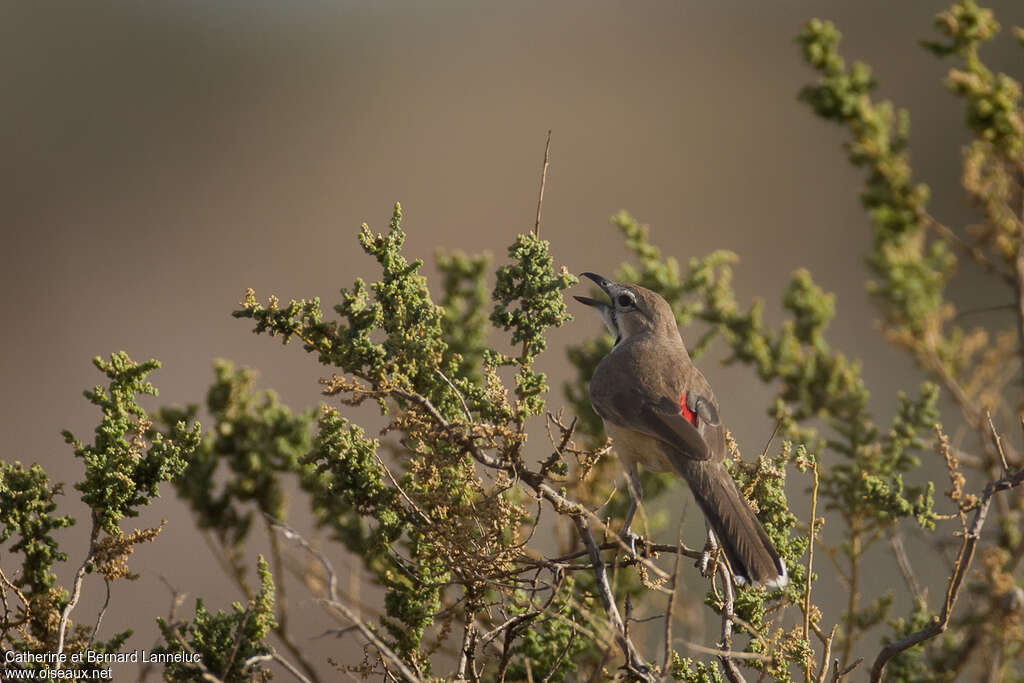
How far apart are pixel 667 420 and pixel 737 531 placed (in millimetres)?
833

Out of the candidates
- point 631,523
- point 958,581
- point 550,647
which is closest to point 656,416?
point 631,523

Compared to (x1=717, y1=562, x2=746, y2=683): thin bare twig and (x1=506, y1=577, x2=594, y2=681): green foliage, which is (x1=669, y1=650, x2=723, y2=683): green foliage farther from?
(x1=506, y1=577, x2=594, y2=681): green foliage

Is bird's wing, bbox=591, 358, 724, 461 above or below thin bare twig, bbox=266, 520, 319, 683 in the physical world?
above

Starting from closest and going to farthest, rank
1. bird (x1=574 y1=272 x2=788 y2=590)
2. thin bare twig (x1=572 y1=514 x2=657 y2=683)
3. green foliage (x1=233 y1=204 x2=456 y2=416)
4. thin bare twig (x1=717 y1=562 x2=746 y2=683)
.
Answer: thin bare twig (x1=572 y1=514 x2=657 y2=683) < thin bare twig (x1=717 y1=562 x2=746 y2=683) < green foliage (x1=233 y1=204 x2=456 y2=416) < bird (x1=574 y1=272 x2=788 y2=590)

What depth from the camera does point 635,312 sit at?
5.36 m

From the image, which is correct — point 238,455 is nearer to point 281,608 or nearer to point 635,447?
point 281,608

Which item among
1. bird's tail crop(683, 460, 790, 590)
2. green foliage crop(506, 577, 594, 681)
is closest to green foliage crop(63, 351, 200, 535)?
green foliage crop(506, 577, 594, 681)

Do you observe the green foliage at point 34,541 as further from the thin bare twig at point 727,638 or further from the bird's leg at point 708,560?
the bird's leg at point 708,560

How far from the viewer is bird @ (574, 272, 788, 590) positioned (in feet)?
12.3

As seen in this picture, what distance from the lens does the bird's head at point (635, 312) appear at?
5262 mm

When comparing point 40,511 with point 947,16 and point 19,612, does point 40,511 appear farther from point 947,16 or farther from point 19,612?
point 947,16

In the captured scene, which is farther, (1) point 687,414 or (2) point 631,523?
(1) point 687,414

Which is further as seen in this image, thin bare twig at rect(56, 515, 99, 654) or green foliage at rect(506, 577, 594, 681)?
green foliage at rect(506, 577, 594, 681)

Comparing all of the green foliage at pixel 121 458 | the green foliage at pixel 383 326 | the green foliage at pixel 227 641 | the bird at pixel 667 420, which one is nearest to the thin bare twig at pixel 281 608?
the green foliage at pixel 227 641
